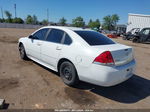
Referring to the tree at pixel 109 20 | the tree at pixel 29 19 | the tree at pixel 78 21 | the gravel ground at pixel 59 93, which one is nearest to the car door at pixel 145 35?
the gravel ground at pixel 59 93

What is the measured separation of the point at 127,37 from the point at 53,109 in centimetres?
1980

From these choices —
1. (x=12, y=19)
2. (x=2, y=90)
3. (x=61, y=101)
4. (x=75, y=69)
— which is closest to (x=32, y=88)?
(x=2, y=90)

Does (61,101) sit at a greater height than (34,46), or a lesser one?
lesser

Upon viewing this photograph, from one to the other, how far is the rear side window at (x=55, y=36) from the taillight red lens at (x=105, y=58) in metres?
1.43

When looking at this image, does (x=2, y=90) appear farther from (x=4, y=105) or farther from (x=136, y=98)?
(x=136, y=98)

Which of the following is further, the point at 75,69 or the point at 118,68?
the point at 75,69

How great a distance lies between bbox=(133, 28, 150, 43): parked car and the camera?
1663cm

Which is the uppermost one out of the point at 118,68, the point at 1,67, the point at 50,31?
the point at 50,31

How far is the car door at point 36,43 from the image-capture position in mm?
4535

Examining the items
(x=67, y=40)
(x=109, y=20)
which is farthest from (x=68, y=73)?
(x=109, y=20)

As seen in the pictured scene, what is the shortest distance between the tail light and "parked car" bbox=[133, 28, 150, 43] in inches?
635

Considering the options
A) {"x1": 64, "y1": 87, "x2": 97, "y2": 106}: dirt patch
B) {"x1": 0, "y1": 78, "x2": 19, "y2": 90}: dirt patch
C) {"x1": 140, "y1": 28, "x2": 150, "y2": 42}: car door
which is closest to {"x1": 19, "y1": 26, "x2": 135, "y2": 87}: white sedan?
{"x1": 64, "y1": 87, "x2": 97, "y2": 106}: dirt patch

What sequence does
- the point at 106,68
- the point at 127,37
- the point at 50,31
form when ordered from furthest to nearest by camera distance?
the point at 127,37 < the point at 50,31 < the point at 106,68

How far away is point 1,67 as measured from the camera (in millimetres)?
4824
